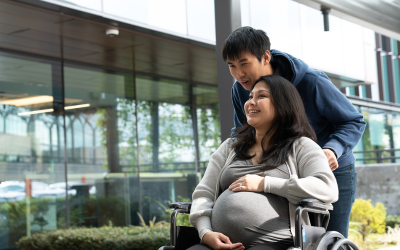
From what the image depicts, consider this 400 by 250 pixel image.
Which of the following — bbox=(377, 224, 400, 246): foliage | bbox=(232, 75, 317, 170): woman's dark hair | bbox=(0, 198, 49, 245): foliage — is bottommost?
bbox=(377, 224, 400, 246): foliage

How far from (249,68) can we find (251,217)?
69cm

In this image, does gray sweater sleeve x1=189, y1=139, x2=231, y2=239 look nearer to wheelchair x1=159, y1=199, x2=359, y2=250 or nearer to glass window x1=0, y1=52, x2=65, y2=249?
wheelchair x1=159, y1=199, x2=359, y2=250

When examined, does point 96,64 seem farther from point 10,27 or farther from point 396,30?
point 396,30

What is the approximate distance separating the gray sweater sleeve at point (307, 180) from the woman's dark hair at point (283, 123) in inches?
2.4

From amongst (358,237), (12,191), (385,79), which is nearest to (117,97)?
(12,191)

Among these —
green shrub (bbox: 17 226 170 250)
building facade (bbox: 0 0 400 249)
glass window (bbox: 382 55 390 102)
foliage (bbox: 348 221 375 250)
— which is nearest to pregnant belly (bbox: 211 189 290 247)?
building facade (bbox: 0 0 400 249)

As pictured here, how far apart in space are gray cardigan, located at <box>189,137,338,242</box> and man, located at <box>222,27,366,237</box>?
14 centimetres

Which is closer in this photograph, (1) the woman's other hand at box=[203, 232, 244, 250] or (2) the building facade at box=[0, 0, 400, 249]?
(1) the woman's other hand at box=[203, 232, 244, 250]

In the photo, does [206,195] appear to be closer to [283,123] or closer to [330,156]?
[283,123]

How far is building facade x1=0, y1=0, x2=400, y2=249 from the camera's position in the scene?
6332mm

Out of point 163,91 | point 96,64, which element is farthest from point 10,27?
point 163,91

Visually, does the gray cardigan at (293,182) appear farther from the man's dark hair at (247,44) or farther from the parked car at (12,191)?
the parked car at (12,191)

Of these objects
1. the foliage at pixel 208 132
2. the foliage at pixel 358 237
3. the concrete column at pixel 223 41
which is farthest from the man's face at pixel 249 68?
the foliage at pixel 208 132

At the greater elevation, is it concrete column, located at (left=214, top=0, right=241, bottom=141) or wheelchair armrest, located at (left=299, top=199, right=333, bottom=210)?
concrete column, located at (left=214, top=0, right=241, bottom=141)
